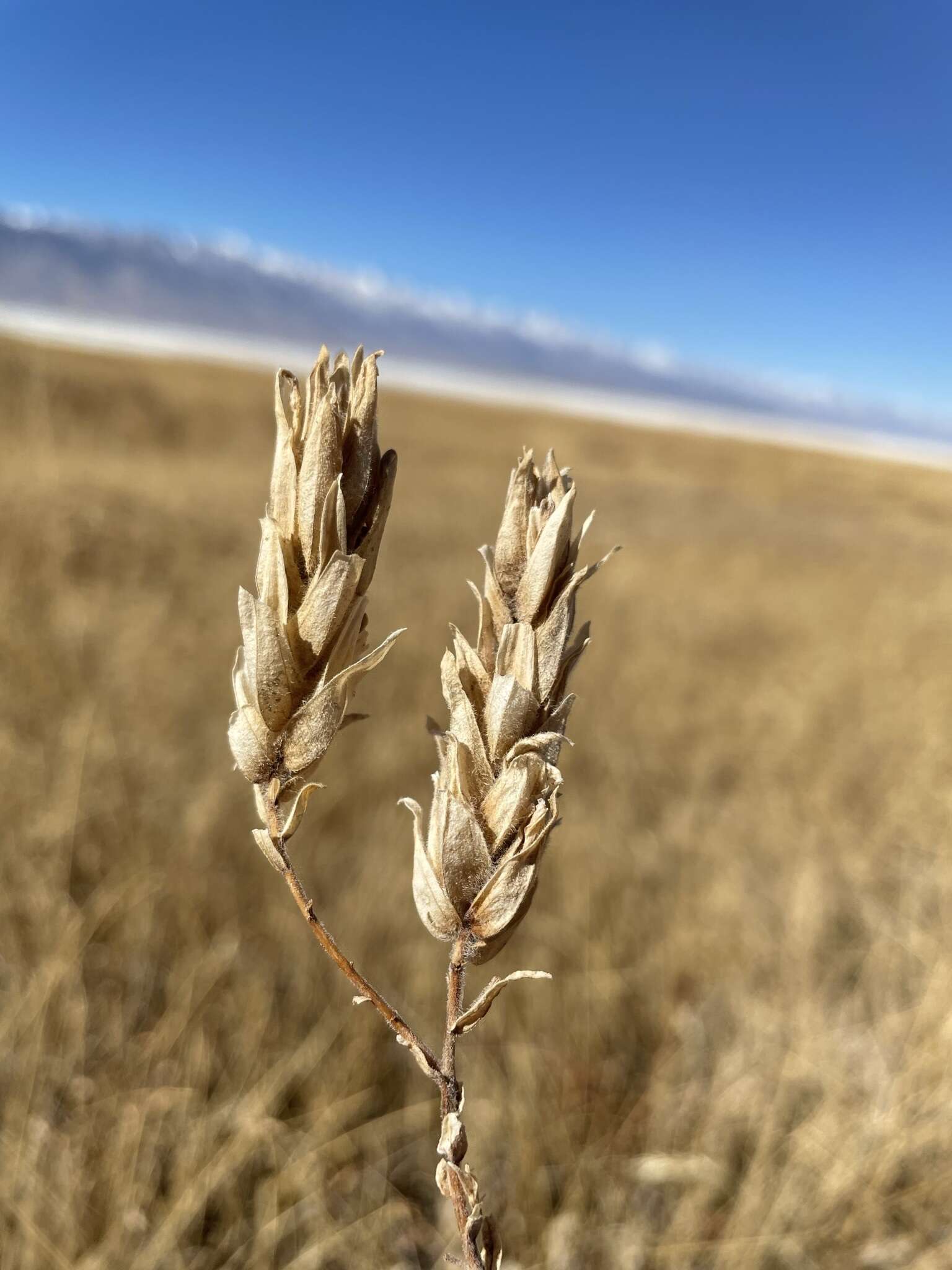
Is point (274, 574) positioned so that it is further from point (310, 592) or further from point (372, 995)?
point (372, 995)

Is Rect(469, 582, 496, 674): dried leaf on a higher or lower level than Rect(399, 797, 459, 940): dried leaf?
higher

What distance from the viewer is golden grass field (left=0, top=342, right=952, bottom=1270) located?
5.54 ft

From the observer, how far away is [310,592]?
0.31 metres

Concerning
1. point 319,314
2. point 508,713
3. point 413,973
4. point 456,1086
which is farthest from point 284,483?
point 319,314

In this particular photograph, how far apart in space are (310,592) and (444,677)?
0.21 feet

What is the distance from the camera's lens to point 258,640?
323 millimetres

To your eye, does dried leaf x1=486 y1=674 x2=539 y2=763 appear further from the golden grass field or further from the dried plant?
the golden grass field

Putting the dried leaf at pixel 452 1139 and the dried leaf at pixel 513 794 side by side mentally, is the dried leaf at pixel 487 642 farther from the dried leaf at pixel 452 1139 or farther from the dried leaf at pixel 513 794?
the dried leaf at pixel 452 1139

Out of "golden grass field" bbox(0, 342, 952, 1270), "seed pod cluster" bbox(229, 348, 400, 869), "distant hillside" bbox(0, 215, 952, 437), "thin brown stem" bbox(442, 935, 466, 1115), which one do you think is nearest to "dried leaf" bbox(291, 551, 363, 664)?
"seed pod cluster" bbox(229, 348, 400, 869)

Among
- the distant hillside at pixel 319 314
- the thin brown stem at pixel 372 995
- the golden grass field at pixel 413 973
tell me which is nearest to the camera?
the thin brown stem at pixel 372 995

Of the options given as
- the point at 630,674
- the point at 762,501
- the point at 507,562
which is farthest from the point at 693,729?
the point at 762,501

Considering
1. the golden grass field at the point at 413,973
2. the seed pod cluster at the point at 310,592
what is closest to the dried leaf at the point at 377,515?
the seed pod cluster at the point at 310,592

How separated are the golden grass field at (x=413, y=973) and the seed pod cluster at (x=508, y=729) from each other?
4.91ft

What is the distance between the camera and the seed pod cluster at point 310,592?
1.02ft
